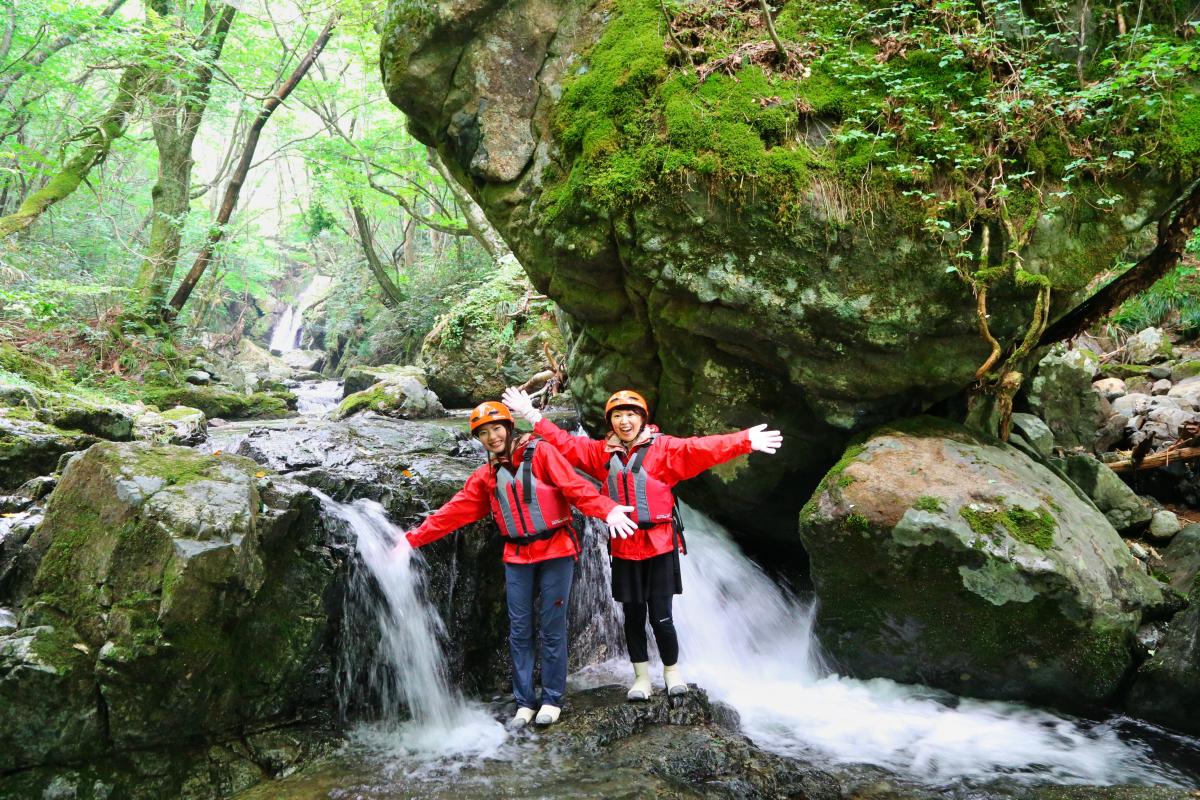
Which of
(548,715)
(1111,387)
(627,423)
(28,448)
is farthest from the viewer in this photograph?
(1111,387)

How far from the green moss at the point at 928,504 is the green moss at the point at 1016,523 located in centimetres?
16

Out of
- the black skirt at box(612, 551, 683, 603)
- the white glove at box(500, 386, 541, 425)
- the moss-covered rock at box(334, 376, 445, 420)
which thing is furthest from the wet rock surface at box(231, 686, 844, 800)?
the moss-covered rock at box(334, 376, 445, 420)

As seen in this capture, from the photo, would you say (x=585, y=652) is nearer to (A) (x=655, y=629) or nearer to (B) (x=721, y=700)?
(B) (x=721, y=700)

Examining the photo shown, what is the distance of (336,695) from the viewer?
475cm

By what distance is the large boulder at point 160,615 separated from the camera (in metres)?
3.70

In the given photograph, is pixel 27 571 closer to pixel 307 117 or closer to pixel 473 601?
pixel 473 601

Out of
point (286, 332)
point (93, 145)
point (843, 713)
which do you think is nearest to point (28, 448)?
point (843, 713)

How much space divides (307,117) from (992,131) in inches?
1137

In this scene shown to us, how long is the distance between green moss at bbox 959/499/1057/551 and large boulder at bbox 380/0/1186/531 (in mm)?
1201

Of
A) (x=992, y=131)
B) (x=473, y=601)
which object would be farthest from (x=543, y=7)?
(x=473, y=601)

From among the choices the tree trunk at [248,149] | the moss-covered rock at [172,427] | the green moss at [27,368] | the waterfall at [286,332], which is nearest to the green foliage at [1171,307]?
the moss-covered rock at [172,427]

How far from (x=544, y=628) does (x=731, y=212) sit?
11.1ft

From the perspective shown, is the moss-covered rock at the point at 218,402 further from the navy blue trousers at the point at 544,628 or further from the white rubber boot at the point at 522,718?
the white rubber boot at the point at 522,718

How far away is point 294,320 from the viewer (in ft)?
123
